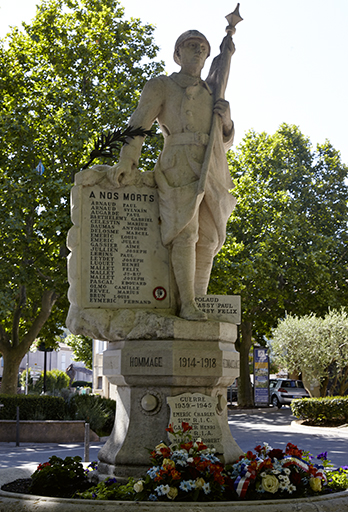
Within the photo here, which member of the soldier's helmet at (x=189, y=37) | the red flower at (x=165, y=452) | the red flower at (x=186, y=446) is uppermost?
the soldier's helmet at (x=189, y=37)

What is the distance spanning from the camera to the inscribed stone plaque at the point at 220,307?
617 cm

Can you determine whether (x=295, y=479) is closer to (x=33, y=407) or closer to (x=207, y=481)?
(x=207, y=481)

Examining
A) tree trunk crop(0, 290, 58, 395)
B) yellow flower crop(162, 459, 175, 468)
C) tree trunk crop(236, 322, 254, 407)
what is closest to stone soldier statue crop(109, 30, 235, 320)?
yellow flower crop(162, 459, 175, 468)

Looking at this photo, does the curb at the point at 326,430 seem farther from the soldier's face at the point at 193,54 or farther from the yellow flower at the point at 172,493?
the yellow flower at the point at 172,493

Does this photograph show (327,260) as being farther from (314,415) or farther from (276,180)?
(314,415)

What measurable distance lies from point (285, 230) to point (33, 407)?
15422 mm

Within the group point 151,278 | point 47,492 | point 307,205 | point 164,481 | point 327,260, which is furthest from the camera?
point 307,205

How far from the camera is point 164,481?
4629 millimetres

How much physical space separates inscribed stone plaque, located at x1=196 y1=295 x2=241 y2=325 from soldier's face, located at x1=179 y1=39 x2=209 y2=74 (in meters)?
2.46

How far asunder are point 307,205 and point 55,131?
17197 mm

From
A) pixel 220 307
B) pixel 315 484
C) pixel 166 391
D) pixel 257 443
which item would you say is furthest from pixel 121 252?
pixel 257 443

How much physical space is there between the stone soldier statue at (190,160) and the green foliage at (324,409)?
14916 millimetres

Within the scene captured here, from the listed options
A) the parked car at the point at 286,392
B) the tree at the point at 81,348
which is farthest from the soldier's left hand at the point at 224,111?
the tree at the point at 81,348

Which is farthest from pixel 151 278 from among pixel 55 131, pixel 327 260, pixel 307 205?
pixel 307 205
